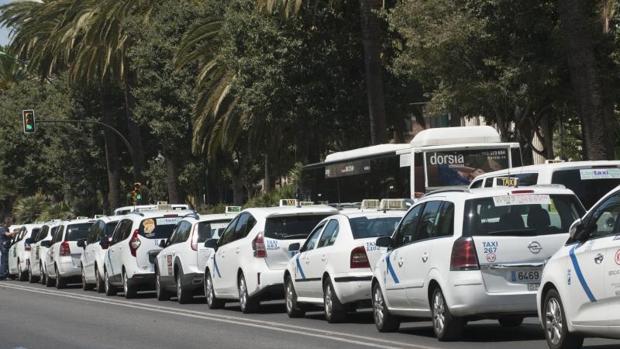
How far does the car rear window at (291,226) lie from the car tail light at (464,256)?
22.8 feet

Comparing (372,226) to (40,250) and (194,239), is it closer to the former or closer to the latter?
(194,239)

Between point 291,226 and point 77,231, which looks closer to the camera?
point 291,226

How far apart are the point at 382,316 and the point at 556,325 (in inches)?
165

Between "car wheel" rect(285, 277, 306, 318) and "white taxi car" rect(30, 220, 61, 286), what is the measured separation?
17884 millimetres

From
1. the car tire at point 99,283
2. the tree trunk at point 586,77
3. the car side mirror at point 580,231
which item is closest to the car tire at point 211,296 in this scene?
the car tire at point 99,283

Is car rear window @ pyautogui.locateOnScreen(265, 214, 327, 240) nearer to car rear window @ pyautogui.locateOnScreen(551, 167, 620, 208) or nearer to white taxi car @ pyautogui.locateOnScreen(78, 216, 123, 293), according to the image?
car rear window @ pyautogui.locateOnScreen(551, 167, 620, 208)

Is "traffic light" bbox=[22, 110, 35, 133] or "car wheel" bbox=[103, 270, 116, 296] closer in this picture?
"car wheel" bbox=[103, 270, 116, 296]

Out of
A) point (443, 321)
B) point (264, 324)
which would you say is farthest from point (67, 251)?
point (443, 321)

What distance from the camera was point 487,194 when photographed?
46.3 ft

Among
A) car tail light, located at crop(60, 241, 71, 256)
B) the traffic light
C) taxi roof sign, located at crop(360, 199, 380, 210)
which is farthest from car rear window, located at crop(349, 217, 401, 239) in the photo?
the traffic light

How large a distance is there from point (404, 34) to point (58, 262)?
10746 millimetres

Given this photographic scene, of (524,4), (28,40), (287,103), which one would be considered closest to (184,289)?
(524,4)

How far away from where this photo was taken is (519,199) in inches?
554

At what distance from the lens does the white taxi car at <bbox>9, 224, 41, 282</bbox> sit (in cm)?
4033
